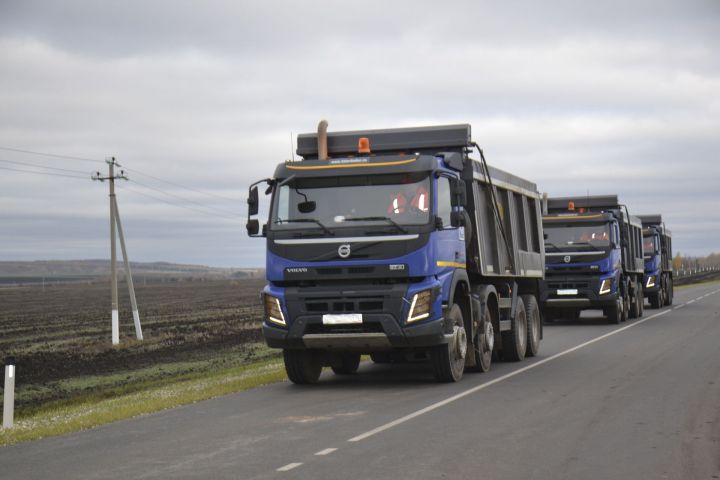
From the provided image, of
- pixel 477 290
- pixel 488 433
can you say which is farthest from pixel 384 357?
pixel 488 433

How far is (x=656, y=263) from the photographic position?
37250 mm

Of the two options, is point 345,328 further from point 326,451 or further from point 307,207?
point 326,451

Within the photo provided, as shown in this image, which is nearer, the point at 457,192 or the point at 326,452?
the point at 326,452

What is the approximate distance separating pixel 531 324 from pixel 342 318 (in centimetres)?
621

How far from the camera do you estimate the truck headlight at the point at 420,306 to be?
13.0m

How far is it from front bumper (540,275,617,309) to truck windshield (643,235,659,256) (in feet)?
33.8

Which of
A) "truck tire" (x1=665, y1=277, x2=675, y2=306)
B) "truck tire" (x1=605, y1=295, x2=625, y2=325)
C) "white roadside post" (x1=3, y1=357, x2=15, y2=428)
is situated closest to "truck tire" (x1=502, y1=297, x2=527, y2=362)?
"white roadside post" (x1=3, y1=357, x2=15, y2=428)

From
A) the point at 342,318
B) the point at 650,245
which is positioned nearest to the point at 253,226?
the point at 342,318

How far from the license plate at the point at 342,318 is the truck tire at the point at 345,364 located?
106 inches

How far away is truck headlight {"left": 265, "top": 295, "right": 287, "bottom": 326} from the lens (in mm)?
13367

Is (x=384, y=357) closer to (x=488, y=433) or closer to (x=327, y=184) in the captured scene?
(x=327, y=184)

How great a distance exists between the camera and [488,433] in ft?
31.1

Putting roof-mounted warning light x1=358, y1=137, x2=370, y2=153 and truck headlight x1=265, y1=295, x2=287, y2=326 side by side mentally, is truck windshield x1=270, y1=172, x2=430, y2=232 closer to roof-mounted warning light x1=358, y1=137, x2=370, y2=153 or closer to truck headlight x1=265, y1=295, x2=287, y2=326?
roof-mounted warning light x1=358, y1=137, x2=370, y2=153

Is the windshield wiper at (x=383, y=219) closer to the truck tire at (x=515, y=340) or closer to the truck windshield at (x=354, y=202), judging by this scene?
the truck windshield at (x=354, y=202)
